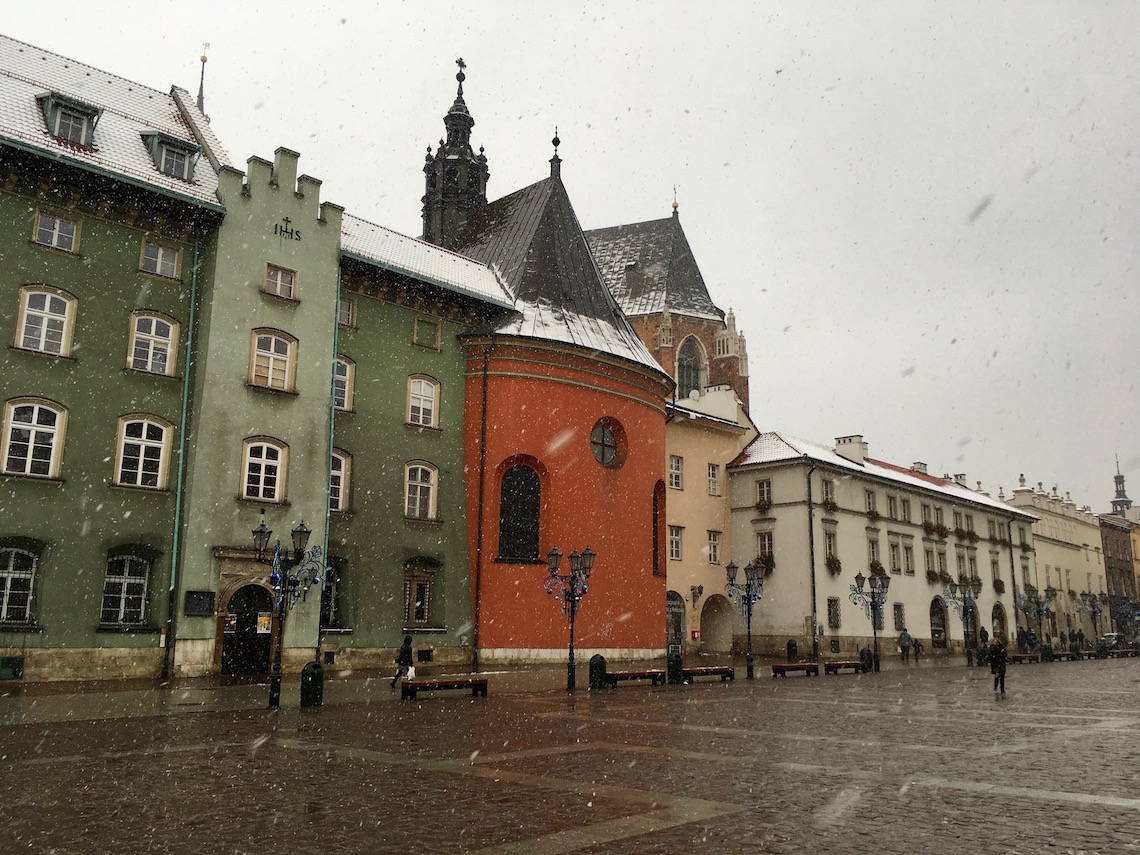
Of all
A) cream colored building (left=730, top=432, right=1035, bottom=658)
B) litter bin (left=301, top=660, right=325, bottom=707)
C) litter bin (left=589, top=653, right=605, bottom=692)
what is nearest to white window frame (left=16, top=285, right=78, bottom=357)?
litter bin (left=301, top=660, right=325, bottom=707)

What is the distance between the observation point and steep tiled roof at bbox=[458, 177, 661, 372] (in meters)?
35.3

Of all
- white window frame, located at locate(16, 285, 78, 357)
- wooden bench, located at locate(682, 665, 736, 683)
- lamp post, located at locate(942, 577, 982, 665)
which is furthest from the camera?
lamp post, located at locate(942, 577, 982, 665)

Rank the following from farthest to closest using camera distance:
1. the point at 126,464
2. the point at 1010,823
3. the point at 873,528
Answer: the point at 873,528 < the point at 126,464 < the point at 1010,823

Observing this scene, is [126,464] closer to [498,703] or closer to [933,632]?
[498,703]

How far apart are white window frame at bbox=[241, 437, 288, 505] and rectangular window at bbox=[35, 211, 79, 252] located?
6.98 metres

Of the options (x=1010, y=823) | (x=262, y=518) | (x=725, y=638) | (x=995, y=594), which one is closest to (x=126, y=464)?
(x=262, y=518)

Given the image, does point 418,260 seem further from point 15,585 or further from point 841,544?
point 841,544

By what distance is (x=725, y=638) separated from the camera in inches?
1789

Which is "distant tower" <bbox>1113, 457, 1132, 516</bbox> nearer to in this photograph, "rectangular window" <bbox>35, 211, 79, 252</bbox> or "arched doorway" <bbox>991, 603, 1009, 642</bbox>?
"arched doorway" <bbox>991, 603, 1009, 642</bbox>

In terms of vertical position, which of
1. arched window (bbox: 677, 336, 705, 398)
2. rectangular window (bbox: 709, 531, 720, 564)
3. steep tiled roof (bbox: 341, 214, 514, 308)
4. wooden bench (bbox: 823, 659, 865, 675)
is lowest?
wooden bench (bbox: 823, 659, 865, 675)

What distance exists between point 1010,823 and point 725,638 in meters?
38.5

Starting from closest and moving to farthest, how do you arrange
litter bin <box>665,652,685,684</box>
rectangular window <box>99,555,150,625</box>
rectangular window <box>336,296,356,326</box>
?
1. rectangular window <box>99,555,150,625</box>
2. litter bin <box>665,652,685,684</box>
3. rectangular window <box>336,296,356,326</box>

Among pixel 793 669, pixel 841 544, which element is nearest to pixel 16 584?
pixel 793 669

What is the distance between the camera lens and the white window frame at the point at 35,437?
909 inches
